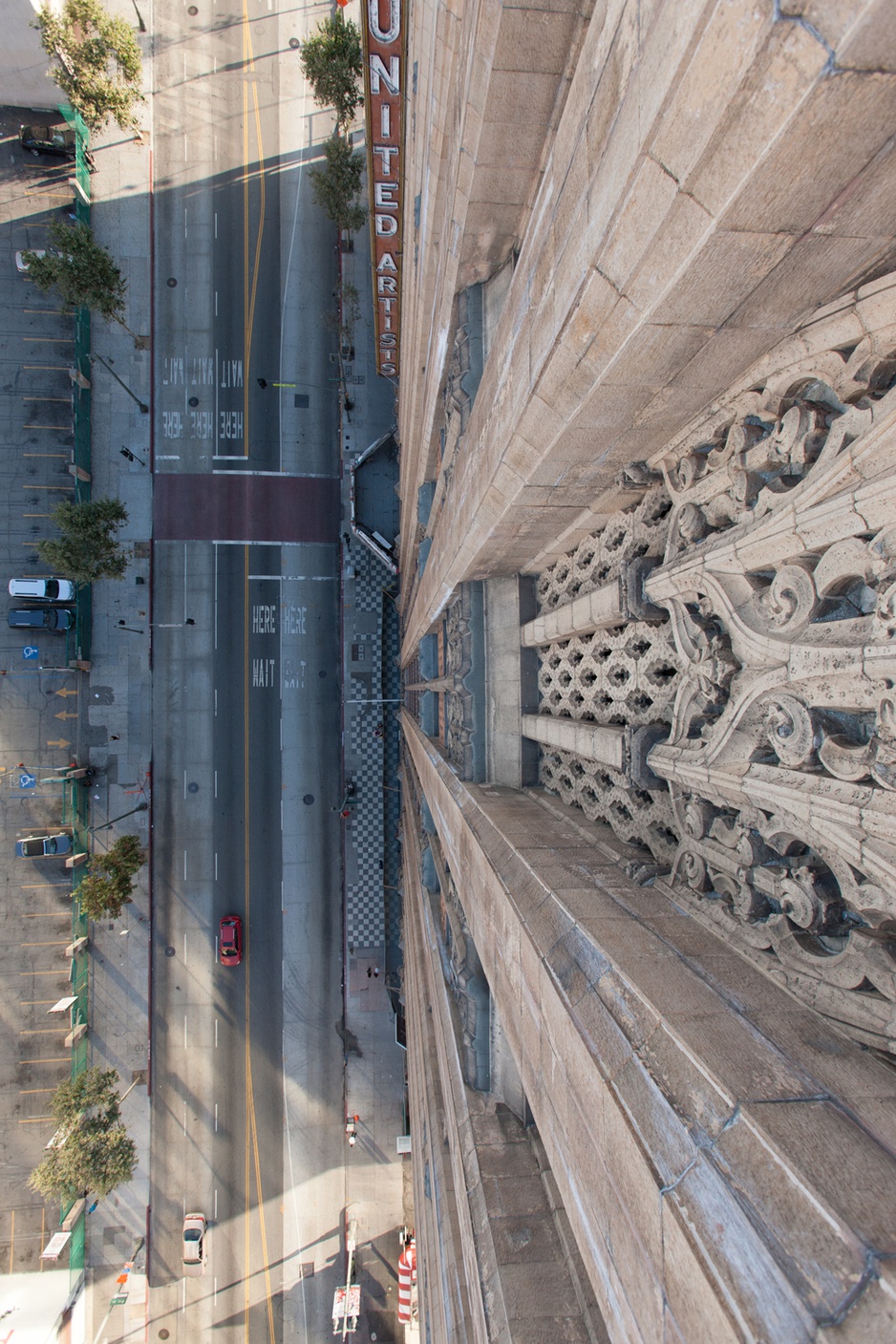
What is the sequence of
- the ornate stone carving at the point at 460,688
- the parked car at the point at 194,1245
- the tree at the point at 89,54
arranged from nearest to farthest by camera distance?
the ornate stone carving at the point at 460,688
the tree at the point at 89,54
the parked car at the point at 194,1245

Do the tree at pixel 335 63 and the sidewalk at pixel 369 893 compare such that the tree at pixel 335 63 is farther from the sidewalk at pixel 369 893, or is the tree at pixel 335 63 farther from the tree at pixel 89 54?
the tree at pixel 89 54

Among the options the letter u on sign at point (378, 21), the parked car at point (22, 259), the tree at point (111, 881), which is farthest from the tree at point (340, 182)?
the tree at point (111, 881)

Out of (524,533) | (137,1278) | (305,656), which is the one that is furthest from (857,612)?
(137,1278)

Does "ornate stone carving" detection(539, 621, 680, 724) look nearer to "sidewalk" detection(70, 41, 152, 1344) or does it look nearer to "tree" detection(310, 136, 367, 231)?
"sidewalk" detection(70, 41, 152, 1344)

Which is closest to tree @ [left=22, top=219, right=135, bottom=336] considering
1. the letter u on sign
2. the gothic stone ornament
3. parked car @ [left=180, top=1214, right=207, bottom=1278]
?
the letter u on sign

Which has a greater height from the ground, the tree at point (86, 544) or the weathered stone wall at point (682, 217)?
the tree at point (86, 544)

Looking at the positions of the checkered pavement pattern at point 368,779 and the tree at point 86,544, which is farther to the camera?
the checkered pavement pattern at point 368,779
